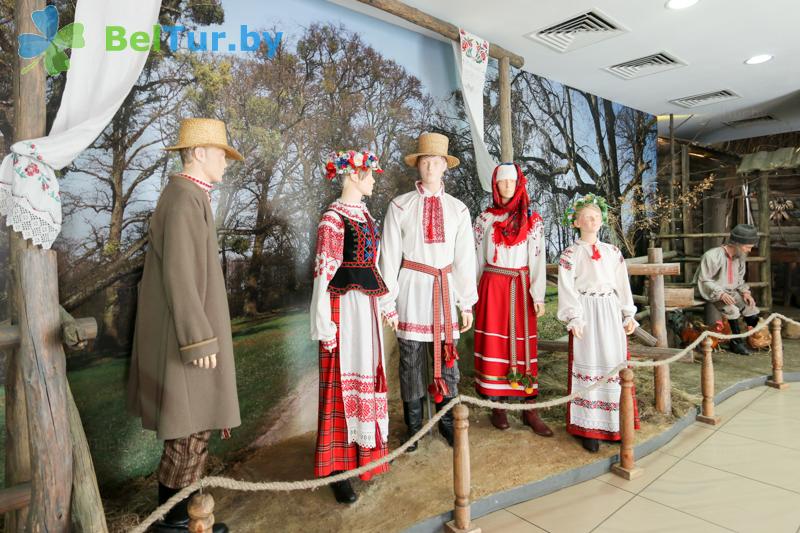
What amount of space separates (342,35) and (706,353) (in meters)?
3.90

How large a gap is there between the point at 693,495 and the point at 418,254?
2233mm

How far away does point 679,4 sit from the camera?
13.2 feet

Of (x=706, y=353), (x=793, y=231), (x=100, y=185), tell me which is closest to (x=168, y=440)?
(x=100, y=185)

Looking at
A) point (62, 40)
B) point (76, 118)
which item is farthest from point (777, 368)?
point (62, 40)

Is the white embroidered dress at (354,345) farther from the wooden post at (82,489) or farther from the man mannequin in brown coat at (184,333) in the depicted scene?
the wooden post at (82,489)

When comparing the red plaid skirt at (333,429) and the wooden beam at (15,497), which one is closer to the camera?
the wooden beam at (15,497)

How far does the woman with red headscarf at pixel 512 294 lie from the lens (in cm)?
351

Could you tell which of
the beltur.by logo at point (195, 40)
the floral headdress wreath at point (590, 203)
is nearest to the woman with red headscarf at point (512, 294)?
the floral headdress wreath at point (590, 203)

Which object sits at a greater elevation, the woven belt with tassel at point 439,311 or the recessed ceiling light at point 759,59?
the recessed ceiling light at point 759,59

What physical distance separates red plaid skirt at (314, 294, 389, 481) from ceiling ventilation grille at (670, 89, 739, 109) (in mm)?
6605

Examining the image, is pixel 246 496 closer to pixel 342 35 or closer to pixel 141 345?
pixel 141 345

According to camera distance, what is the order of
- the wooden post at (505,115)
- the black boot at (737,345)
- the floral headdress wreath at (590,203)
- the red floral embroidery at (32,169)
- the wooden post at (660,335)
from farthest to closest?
1. the black boot at (737,345)
2. the wooden post at (505,115)
3. the wooden post at (660,335)
4. the floral headdress wreath at (590,203)
5. the red floral embroidery at (32,169)

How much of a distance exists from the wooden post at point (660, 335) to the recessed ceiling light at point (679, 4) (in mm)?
2038

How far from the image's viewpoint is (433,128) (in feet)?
14.8
